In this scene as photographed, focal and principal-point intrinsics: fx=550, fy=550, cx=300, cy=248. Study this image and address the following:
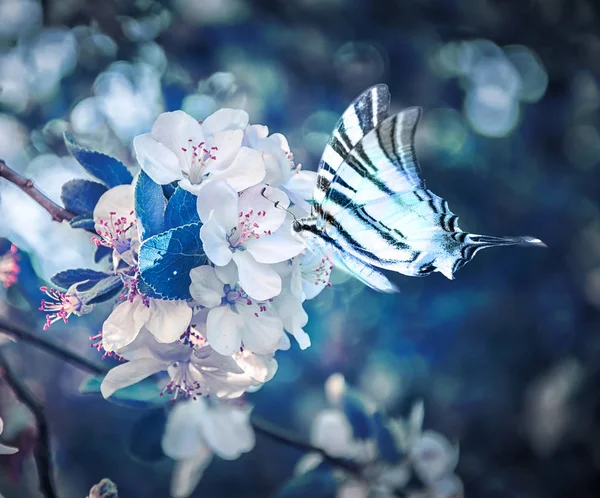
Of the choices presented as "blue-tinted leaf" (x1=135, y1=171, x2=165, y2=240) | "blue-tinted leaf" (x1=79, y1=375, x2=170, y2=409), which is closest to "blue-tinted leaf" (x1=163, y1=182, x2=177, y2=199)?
"blue-tinted leaf" (x1=135, y1=171, x2=165, y2=240)

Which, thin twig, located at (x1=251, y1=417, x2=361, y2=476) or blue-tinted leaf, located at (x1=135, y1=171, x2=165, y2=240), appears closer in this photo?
blue-tinted leaf, located at (x1=135, y1=171, x2=165, y2=240)

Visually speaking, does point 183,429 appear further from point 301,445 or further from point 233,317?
point 233,317

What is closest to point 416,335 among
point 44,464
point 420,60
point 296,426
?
point 296,426

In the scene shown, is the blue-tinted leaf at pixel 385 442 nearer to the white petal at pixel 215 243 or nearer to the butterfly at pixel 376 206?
the butterfly at pixel 376 206

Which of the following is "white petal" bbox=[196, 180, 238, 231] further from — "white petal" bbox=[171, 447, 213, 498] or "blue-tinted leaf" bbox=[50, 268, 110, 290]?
"white petal" bbox=[171, 447, 213, 498]

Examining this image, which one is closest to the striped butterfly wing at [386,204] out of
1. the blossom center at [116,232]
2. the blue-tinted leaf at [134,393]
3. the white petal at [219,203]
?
the white petal at [219,203]

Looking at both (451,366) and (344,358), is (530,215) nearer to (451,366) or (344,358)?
(451,366)
